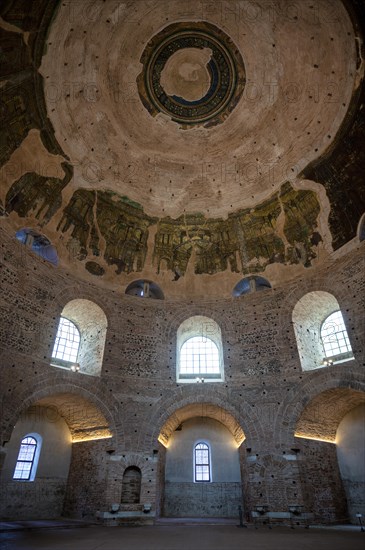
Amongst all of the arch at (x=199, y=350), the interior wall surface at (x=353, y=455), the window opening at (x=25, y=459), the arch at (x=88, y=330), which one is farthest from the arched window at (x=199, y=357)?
the window opening at (x=25, y=459)

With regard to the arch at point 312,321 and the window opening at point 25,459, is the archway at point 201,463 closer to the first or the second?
the arch at point 312,321

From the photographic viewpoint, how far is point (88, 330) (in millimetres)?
17484

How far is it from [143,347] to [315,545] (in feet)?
34.5

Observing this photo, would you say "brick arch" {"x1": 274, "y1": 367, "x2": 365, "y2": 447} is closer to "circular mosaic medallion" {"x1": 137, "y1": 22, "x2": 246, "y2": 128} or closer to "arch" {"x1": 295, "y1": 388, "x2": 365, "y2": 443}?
"arch" {"x1": 295, "y1": 388, "x2": 365, "y2": 443}

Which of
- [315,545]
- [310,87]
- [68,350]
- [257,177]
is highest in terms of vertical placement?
[310,87]

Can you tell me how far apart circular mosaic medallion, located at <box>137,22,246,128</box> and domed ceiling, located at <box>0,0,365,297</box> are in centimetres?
6

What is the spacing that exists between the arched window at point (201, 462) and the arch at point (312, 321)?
6.74 m

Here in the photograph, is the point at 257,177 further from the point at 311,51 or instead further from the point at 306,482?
the point at 306,482

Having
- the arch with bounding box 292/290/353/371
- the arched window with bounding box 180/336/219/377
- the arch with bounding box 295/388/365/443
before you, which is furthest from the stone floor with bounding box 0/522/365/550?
the arched window with bounding box 180/336/219/377

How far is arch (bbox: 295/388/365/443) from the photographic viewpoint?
14.7 m

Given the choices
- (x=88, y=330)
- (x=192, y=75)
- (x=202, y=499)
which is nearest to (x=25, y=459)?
(x=88, y=330)

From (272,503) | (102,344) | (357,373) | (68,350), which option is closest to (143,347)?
(102,344)

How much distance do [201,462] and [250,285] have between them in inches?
357

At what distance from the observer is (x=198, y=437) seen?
18.0m
